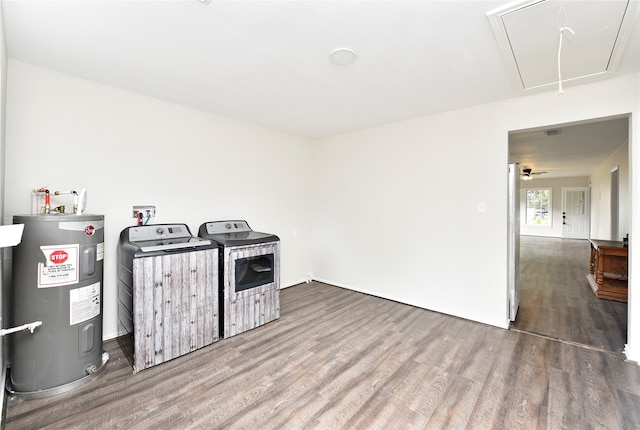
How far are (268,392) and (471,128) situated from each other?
337cm

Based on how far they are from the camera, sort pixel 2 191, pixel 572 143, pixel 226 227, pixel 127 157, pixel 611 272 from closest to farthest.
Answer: pixel 2 191
pixel 127 157
pixel 226 227
pixel 611 272
pixel 572 143

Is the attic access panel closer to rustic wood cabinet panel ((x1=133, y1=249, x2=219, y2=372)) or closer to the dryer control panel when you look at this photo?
rustic wood cabinet panel ((x1=133, y1=249, x2=219, y2=372))

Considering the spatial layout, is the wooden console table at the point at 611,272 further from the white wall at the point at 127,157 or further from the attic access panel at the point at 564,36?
the white wall at the point at 127,157

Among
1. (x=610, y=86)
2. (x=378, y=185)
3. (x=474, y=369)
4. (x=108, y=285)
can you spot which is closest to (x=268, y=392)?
(x=474, y=369)

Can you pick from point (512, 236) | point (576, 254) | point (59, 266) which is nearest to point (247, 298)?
point (59, 266)

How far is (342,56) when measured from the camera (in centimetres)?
213

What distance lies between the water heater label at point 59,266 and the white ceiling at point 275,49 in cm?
149

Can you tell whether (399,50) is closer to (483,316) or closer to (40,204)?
(483,316)

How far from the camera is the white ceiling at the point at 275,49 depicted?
165cm

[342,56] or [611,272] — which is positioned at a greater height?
[342,56]

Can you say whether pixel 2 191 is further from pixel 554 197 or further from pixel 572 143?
pixel 554 197

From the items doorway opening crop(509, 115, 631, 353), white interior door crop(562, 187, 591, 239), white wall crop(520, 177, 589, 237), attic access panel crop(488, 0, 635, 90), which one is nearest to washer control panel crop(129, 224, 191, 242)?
attic access panel crop(488, 0, 635, 90)

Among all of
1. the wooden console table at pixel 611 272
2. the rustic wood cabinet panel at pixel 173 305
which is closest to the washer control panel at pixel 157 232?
the rustic wood cabinet panel at pixel 173 305

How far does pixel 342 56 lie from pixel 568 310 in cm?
411
